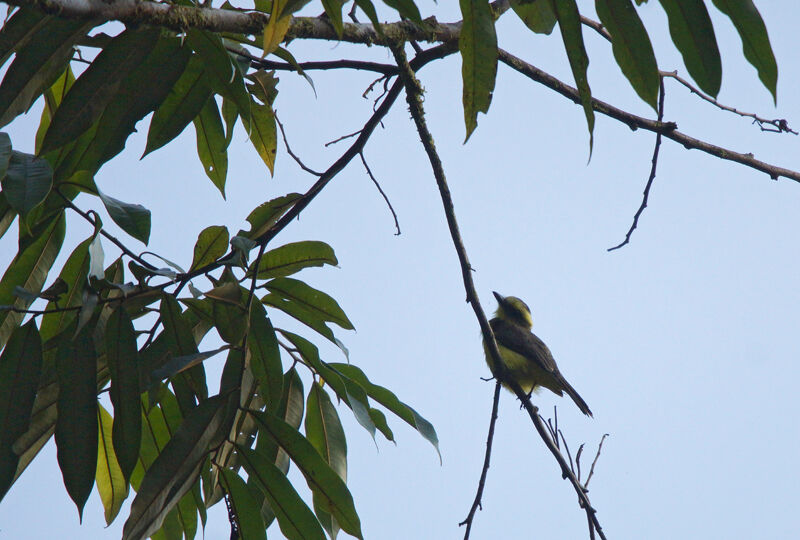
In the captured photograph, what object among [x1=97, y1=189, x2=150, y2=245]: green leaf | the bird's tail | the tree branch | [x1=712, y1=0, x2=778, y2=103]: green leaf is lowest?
[x1=97, y1=189, x2=150, y2=245]: green leaf

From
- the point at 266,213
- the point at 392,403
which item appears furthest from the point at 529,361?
the point at 266,213

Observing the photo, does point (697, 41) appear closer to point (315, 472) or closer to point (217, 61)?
point (217, 61)

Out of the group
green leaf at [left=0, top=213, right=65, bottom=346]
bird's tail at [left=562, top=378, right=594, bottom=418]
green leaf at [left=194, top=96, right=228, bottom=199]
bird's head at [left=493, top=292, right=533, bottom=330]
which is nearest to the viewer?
green leaf at [left=0, top=213, right=65, bottom=346]

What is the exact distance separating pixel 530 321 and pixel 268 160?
477cm

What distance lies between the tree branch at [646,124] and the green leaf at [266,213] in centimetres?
87

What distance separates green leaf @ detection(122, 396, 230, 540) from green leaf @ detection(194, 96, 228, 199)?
1.04 m

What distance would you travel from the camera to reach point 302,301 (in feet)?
7.60

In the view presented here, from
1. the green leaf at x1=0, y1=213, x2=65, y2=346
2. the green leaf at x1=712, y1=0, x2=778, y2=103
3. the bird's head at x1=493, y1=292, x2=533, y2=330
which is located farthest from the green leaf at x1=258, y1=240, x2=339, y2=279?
the bird's head at x1=493, y1=292, x2=533, y2=330

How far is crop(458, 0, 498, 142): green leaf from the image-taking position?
4.88 ft

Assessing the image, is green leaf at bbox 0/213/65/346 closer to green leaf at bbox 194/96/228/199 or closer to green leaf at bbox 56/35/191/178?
green leaf at bbox 56/35/191/178

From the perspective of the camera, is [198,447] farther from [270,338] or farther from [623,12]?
[623,12]

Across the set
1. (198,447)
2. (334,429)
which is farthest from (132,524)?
(334,429)

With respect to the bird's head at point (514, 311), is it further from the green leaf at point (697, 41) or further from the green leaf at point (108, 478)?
the green leaf at point (697, 41)

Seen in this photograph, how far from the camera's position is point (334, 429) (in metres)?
2.34
